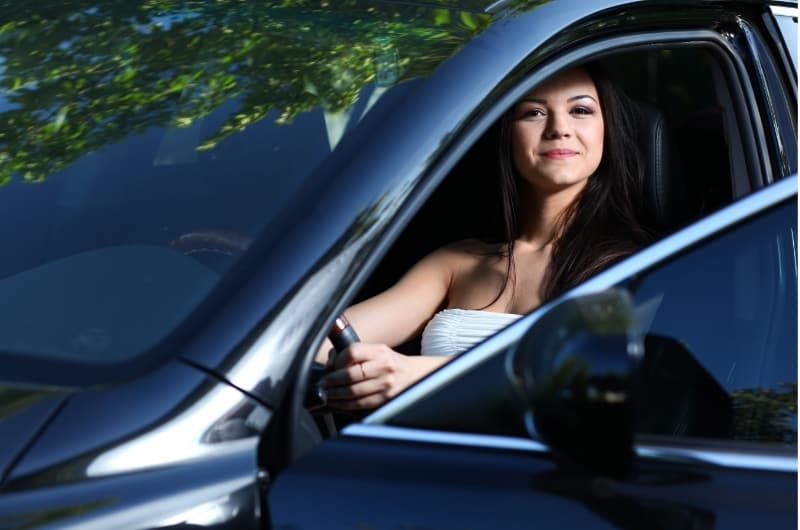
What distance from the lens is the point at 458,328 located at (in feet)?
10.5

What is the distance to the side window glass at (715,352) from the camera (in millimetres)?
1951

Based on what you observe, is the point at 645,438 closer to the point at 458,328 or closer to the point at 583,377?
the point at 583,377

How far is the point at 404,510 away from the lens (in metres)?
1.82

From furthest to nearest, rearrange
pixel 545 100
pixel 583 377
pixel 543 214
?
1. pixel 543 214
2. pixel 545 100
3. pixel 583 377

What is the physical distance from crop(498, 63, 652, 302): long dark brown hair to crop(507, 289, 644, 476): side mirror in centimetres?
149

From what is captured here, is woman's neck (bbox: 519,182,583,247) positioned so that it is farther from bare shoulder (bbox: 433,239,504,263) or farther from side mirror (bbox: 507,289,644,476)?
side mirror (bbox: 507,289,644,476)

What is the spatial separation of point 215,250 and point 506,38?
545mm

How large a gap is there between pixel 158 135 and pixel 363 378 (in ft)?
1.57

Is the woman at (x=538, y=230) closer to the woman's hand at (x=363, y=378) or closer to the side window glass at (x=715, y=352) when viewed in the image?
the woman's hand at (x=363, y=378)

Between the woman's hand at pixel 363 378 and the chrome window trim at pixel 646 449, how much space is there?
0.34 m

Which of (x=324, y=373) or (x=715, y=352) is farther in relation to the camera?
(x=324, y=373)

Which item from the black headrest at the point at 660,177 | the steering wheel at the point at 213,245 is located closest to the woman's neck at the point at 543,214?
the black headrest at the point at 660,177

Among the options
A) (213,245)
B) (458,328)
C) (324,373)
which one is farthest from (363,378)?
(458,328)

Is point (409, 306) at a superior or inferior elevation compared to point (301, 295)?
inferior
